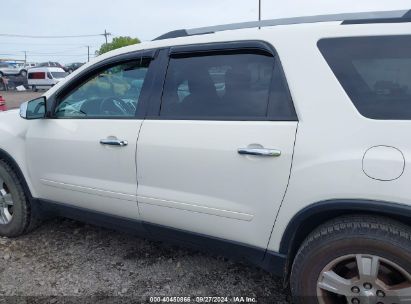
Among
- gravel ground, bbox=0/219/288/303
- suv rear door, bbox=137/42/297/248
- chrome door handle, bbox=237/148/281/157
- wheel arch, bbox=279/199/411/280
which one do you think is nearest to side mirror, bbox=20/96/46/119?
suv rear door, bbox=137/42/297/248

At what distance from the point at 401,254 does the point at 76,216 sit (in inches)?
93.3

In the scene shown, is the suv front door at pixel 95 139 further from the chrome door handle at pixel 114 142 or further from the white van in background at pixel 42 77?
the white van in background at pixel 42 77

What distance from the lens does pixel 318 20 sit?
2.32m

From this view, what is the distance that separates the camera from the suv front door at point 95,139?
8.95 ft

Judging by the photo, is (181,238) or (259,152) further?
(181,238)

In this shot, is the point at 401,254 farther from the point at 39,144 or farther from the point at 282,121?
the point at 39,144

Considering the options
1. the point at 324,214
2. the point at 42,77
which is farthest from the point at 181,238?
the point at 42,77

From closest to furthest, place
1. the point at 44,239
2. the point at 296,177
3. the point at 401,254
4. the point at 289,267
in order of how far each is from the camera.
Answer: the point at 401,254 → the point at 296,177 → the point at 289,267 → the point at 44,239

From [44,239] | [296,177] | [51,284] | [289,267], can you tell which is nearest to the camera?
[296,177]

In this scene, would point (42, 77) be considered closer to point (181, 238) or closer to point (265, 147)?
point (181, 238)

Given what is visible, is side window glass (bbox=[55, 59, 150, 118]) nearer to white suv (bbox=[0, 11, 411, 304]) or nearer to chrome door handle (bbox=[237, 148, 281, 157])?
white suv (bbox=[0, 11, 411, 304])

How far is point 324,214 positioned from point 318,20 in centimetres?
114

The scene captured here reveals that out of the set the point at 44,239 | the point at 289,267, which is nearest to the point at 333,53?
the point at 289,267

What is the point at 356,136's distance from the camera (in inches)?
76.6
